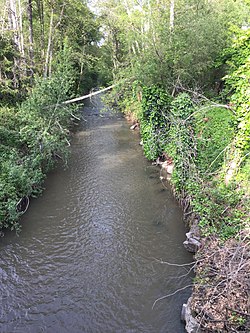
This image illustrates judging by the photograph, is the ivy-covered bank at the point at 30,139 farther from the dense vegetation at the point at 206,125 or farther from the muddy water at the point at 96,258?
the dense vegetation at the point at 206,125

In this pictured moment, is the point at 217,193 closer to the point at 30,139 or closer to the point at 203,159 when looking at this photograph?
the point at 203,159

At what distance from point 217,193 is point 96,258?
411 centimetres

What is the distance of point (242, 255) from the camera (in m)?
5.02

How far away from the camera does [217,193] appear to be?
7.83m

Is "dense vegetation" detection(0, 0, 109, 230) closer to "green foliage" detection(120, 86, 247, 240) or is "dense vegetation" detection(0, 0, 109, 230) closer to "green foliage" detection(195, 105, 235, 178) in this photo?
"green foliage" detection(120, 86, 247, 240)

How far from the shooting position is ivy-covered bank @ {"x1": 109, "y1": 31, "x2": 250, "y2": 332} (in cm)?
527

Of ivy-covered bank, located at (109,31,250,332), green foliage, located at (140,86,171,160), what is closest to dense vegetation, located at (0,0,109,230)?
green foliage, located at (140,86,171,160)

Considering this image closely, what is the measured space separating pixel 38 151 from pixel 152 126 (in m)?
5.61

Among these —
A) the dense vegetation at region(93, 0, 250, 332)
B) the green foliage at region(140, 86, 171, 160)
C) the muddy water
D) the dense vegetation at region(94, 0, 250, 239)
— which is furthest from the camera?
the green foliage at region(140, 86, 171, 160)

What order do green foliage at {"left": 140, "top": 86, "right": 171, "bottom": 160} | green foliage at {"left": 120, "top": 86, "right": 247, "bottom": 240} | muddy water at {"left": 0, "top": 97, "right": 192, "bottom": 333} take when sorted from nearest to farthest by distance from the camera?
muddy water at {"left": 0, "top": 97, "right": 192, "bottom": 333}
green foliage at {"left": 120, "top": 86, "right": 247, "bottom": 240}
green foliage at {"left": 140, "top": 86, "right": 171, "bottom": 160}

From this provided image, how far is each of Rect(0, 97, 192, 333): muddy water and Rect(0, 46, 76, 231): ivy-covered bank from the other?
0.85 metres

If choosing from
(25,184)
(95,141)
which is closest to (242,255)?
(25,184)

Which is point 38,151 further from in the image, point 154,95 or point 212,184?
point 212,184

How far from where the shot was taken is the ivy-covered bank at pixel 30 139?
393 inches
